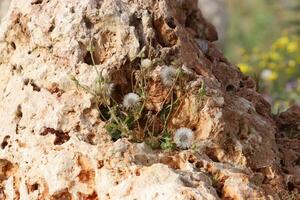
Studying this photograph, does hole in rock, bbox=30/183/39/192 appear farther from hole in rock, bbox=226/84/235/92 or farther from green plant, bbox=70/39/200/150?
hole in rock, bbox=226/84/235/92

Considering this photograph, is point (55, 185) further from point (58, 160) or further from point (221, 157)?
point (221, 157)

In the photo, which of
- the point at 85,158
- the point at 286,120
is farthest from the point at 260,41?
the point at 85,158

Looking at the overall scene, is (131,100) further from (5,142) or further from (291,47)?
(291,47)

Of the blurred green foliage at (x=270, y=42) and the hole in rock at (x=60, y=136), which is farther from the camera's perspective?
the blurred green foliage at (x=270, y=42)

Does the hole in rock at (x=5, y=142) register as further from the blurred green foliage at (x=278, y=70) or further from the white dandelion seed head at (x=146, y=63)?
the blurred green foliage at (x=278, y=70)

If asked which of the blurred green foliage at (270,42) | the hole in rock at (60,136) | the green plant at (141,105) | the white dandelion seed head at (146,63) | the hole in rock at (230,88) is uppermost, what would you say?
the white dandelion seed head at (146,63)

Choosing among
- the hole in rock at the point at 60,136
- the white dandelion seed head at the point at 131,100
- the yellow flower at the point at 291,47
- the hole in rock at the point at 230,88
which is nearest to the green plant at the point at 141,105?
the white dandelion seed head at the point at 131,100

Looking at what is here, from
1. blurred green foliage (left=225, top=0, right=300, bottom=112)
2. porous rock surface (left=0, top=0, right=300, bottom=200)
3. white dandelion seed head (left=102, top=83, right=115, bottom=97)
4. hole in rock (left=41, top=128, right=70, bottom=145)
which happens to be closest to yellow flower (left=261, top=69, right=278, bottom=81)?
blurred green foliage (left=225, top=0, right=300, bottom=112)
